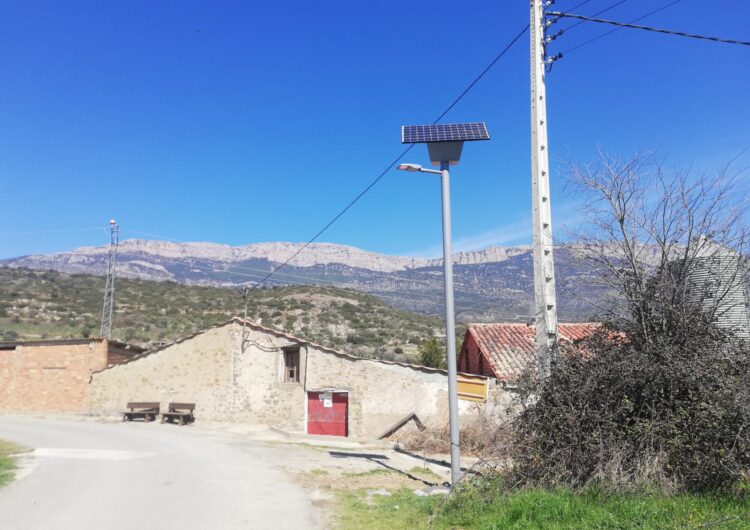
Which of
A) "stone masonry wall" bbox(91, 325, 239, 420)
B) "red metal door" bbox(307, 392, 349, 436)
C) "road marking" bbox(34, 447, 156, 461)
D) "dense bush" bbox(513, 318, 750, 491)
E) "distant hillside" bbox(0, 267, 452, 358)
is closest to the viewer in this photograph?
"dense bush" bbox(513, 318, 750, 491)

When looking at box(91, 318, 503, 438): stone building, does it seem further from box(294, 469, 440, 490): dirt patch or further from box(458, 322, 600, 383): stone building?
box(294, 469, 440, 490): dirt patch

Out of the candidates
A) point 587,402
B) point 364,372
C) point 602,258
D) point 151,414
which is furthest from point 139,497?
point 151,414

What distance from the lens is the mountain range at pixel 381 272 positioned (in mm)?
12227

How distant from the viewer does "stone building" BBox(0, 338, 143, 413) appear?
28875 mm

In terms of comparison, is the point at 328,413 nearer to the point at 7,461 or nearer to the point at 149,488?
the point at 7,461

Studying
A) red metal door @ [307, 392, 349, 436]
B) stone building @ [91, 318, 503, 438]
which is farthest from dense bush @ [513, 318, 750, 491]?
red metal door @ [307, 392, 349, 436]

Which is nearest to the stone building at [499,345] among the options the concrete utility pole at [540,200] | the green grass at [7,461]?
the concrete utility pole at [540,200]

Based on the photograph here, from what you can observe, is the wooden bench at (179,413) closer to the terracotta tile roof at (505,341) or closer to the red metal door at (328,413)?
the red metal door at (328,413)

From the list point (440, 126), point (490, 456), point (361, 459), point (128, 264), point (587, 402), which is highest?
point (128, 264)

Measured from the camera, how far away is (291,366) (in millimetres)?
25047

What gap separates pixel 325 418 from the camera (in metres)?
24.0

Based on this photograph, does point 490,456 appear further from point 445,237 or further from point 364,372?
point 364,372

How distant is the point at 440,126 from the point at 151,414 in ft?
65.7

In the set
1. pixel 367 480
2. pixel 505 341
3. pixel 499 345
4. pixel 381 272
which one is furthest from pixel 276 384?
pixel 381 272
